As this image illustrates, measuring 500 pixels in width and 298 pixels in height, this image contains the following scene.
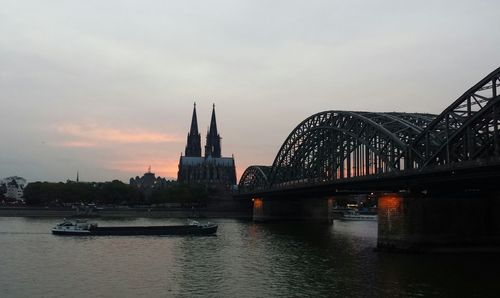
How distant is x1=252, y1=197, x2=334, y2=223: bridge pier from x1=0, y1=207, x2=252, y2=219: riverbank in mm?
26934

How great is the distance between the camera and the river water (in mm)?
37062

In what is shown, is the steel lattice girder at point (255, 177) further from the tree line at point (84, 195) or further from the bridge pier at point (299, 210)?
the bridge pier at point (299, 210)

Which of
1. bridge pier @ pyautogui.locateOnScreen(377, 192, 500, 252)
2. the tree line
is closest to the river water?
bridge pier @ pyautogui.locateOnScreen(377, 192, 500, 252)

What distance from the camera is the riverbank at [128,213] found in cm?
14512

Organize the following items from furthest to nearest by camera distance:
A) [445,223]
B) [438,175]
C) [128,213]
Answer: [128,213]
[445,223]
[438,175]

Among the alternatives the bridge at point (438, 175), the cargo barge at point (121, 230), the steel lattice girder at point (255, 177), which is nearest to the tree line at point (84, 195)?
the steel lattice girder at point (255, 177)

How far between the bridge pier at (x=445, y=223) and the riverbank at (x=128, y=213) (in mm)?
99243

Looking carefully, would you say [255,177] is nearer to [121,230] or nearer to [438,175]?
[121,230]

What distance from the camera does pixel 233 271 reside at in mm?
46125

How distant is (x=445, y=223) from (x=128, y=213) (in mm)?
115626

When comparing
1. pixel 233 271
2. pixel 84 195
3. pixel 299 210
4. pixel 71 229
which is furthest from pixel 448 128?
pixel 84 195

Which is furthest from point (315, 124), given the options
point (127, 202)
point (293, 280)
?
point (127, 202)

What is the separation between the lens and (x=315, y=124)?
360ft

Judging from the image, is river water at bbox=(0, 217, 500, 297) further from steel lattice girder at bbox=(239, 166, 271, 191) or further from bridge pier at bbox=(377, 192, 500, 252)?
steel lattice girder at bbox=(239, 166, 271, 191)
